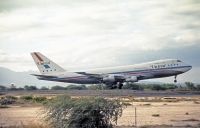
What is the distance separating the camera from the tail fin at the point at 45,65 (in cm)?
11388

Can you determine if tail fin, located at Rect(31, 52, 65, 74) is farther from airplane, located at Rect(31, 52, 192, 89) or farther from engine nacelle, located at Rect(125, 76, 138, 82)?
engine nacelle, located at Rect(125, 76, 138, 82)

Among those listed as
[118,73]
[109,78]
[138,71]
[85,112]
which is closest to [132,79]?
[138,71]

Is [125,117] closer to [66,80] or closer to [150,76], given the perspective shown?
[150,76]

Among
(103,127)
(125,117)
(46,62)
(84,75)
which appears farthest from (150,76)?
(103,127)

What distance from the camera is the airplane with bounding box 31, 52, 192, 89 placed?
328 ft

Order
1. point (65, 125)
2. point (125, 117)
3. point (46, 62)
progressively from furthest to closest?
point (46, 62) < point (125, 117) < point (65, 125)

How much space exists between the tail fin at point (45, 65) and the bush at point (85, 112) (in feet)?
287

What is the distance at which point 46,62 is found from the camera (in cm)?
11625

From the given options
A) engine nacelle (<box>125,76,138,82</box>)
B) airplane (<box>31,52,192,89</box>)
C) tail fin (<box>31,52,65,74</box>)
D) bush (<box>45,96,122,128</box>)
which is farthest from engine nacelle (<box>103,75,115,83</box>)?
bush (<box>45,96,122,128</box>)

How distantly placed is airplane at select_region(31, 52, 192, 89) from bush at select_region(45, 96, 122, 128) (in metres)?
74.4

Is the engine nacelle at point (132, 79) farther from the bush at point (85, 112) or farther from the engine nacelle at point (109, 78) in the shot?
the bush at point (85, 112)

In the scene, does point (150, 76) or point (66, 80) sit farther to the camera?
point (66, 80)

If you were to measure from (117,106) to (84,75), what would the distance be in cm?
8202

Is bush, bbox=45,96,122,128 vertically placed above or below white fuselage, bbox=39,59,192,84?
below
